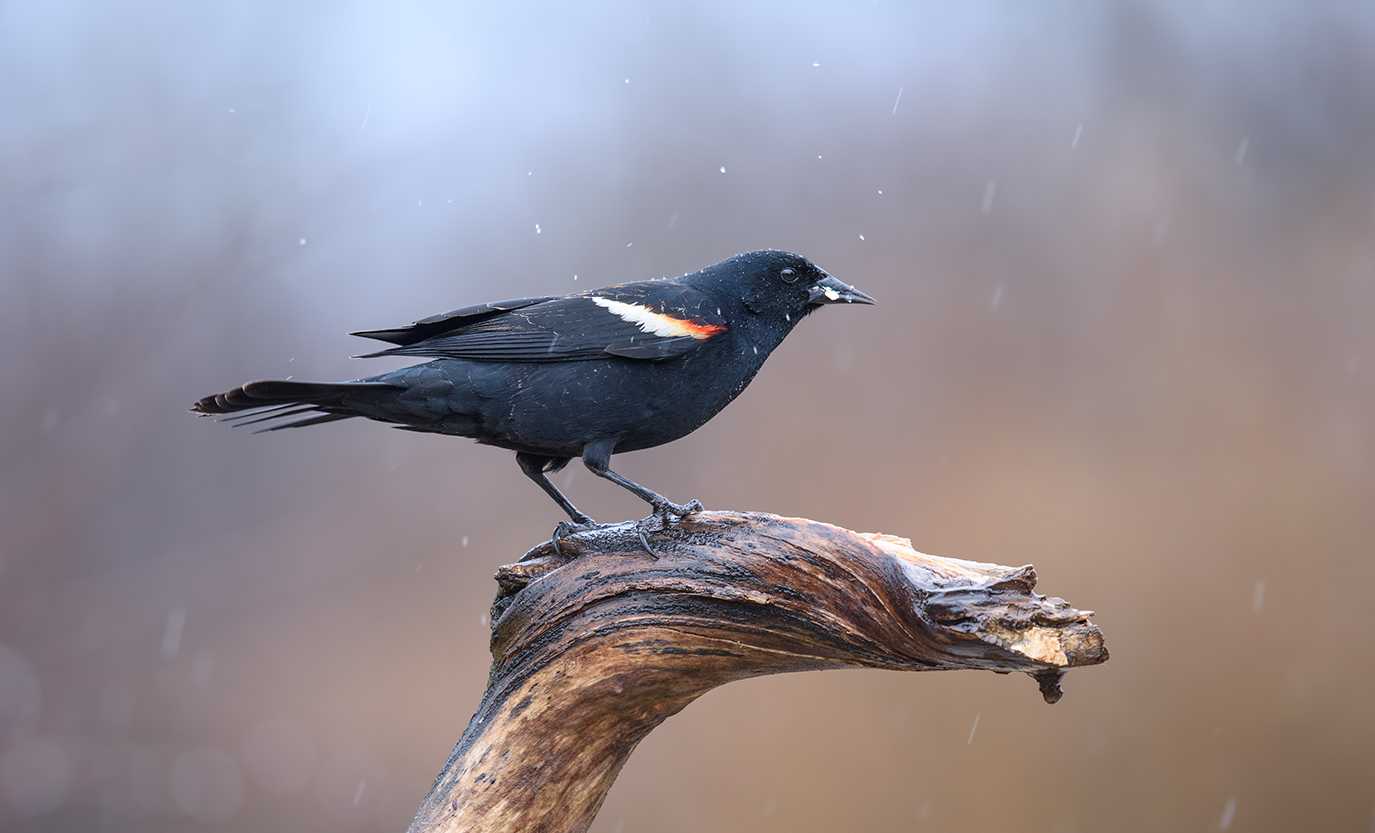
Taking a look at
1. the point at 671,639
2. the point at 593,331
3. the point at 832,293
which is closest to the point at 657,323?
the point at 593,331

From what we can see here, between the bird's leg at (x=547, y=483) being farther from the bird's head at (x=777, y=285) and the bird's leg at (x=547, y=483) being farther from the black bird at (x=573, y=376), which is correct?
the bird's head at (x=777, y=285)

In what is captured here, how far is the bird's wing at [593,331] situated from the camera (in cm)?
316

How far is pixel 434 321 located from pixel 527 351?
33cm

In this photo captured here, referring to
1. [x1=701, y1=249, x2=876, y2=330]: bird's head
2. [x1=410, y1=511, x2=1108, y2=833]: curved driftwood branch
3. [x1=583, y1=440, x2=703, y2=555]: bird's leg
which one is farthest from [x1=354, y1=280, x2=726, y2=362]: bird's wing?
[x1=410, y1=511, x2=1108, y2=833]: curved driftwood branch

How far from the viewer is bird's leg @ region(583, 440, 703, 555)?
3053mm

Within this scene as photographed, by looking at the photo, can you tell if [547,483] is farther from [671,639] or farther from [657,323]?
[671,639]

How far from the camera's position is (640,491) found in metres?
3.12

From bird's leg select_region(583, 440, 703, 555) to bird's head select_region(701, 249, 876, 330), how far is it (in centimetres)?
62

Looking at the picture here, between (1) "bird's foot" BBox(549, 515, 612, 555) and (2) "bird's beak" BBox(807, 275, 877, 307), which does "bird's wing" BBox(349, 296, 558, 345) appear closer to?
(1) "bird's foot" BBox(549, 515, 612, 555)

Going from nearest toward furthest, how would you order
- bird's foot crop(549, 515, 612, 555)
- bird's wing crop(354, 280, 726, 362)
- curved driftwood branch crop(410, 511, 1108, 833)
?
curved driftwood branch crop(410, 511, 1108, 833)
bird's wing crop(354, 280, 726, 362)
bird's foot crop(549, 515, 612, 555)

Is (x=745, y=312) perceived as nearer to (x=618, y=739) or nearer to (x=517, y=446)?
(x=517, y=446)

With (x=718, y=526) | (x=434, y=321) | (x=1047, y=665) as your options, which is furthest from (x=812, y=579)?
(x=434, y=321)

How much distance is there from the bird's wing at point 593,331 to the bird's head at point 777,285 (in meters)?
0.12

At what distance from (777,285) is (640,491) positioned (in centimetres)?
79
